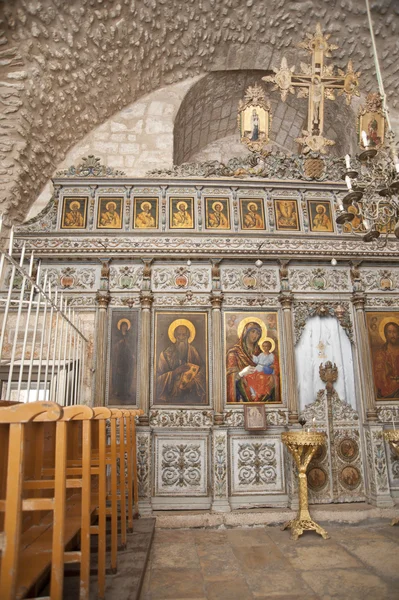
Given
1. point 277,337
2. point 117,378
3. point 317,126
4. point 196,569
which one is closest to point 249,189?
point 317,126

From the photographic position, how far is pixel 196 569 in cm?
420

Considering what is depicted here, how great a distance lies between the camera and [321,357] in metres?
7.00

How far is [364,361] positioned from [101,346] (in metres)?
4.21

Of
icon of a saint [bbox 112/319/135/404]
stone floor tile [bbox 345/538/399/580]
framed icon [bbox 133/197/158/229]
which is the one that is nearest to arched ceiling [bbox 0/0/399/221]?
framed icon [bbox 133/197/158/229]

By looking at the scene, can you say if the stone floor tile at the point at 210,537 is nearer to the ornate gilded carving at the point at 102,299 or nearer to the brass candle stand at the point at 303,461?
the brass candle stand at the point at 303,461

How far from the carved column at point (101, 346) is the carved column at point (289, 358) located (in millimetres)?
2862

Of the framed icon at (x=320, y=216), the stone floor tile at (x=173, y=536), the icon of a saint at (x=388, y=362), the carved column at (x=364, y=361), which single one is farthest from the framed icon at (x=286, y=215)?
the stone floor tile at (x=173, y=536)

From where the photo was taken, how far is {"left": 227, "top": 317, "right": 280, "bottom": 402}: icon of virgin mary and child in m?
6.66

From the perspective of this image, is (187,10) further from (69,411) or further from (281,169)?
(69,411)

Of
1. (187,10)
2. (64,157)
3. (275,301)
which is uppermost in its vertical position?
(187,10)

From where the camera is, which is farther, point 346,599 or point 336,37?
point 336,37

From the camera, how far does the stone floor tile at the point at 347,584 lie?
11.4ft

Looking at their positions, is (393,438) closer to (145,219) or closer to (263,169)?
(263,169)

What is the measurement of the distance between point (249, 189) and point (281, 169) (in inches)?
28.1
